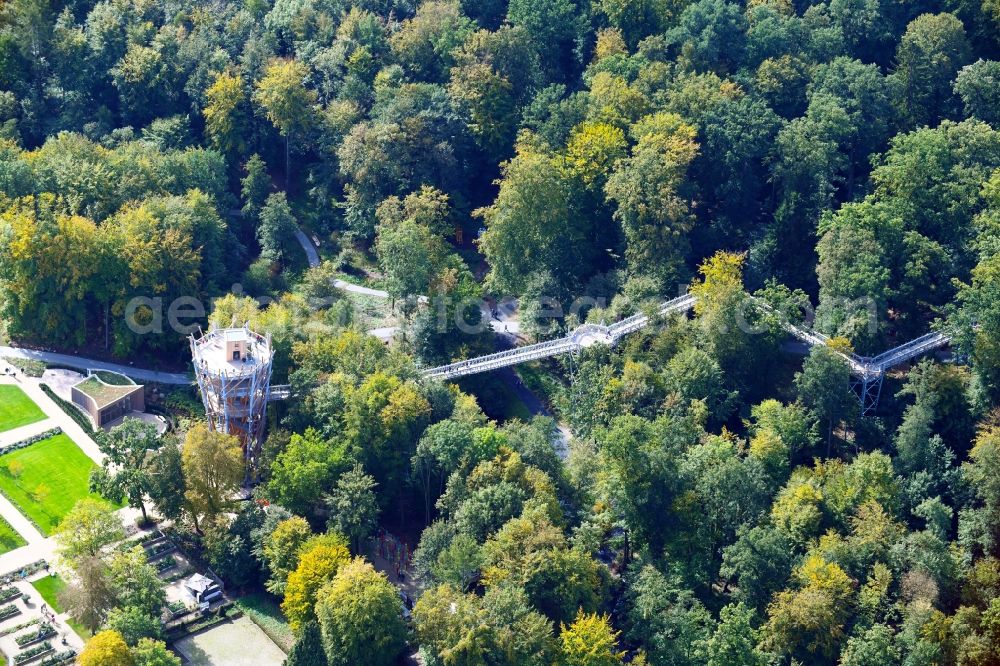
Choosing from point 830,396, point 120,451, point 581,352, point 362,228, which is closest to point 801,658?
point 830,396

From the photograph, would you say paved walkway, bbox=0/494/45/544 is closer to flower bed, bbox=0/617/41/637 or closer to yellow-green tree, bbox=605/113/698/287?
flower bed, bbox=0/617/41/637

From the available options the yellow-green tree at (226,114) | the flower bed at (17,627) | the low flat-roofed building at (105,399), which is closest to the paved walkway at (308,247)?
the yellow-green tree at (226,114)

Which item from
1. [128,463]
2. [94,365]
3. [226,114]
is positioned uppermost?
[226,114]

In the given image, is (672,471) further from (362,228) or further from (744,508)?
(362,228)

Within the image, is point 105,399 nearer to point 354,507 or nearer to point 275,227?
point 275,227

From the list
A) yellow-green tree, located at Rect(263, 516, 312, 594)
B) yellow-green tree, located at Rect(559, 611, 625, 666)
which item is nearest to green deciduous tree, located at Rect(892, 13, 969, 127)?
yellow-green tree, located at Rect(559, 611, 625, 666)

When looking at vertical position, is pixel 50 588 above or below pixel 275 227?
below

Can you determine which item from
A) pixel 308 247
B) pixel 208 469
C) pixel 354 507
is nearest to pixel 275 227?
pixel 308 247
